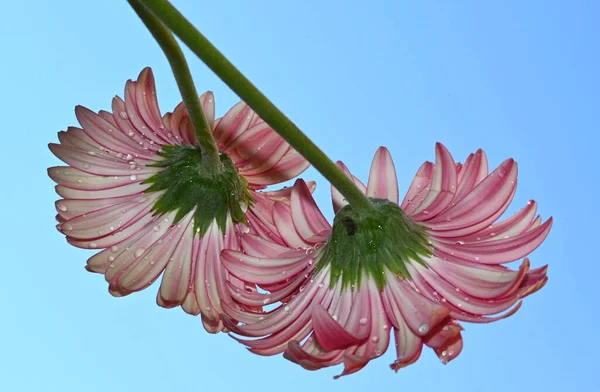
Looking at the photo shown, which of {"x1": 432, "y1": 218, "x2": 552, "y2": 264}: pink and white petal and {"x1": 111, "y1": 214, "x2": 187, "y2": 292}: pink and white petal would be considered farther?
{"x1": 111, "y1": 214, "x2": 187, "y2": 292}: pink and white petal

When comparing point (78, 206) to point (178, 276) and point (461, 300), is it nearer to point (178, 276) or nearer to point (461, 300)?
point (178, 276)

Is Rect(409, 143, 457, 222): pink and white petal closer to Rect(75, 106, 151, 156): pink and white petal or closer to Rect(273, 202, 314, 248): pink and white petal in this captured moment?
Rect(273, 202, 314, 248): pink and white petal

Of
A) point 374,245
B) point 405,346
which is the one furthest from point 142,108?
point 405,346

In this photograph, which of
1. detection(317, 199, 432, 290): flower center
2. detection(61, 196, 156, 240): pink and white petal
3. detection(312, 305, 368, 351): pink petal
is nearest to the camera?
detection(312, 305, 368, 351): pink petal

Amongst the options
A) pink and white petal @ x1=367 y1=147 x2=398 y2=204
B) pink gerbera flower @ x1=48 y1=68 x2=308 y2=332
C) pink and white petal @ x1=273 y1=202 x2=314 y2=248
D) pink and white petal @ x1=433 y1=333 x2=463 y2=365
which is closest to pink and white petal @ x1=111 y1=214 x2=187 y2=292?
pink gerbera flower @ x1=48 y1=68 x2=308 y2=332

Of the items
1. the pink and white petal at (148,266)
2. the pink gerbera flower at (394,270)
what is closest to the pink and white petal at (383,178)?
the pink gerbera flower at (394,270)

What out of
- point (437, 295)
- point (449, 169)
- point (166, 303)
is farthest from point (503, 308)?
point (166, 303)

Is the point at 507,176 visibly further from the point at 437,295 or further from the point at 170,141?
the point at 170,141

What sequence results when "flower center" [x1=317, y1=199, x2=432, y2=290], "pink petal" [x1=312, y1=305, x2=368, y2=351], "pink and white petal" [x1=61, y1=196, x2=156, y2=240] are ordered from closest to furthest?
"pink petal" [x1=312, y1=305, x2=368, y2=351] → "flower center" [x1=317, y1=199, x2=432, y2=290] → "pink and white petal" [x1=61, y1=196, x2=156, y2=240]
